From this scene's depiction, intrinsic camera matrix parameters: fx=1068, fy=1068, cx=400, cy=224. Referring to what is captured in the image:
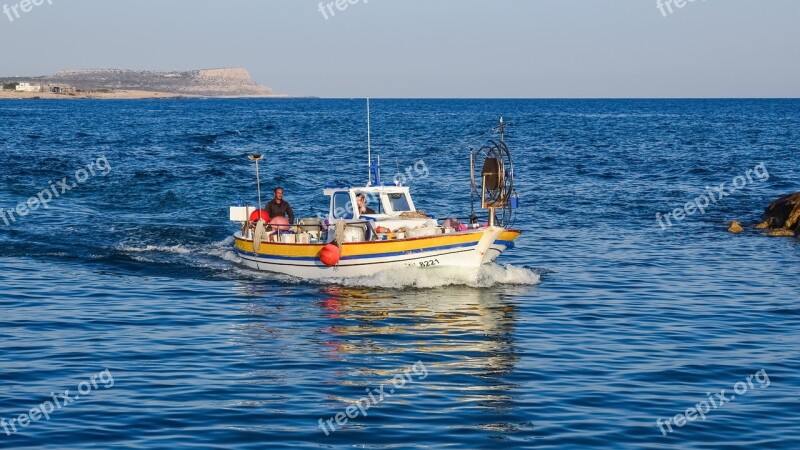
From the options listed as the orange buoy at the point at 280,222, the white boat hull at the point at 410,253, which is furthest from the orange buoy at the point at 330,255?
the orange buoy at the point at 280,222

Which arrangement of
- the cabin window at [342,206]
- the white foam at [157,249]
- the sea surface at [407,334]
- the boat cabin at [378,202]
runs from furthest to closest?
the white foam at [157,249] → the cabin window at [342,206] → the boat cabin at [378,202] → the sea surface at [407,334]

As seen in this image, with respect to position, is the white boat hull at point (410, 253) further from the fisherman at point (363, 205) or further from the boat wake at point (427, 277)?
the fisherman at point (363, 205)

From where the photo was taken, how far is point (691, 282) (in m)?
26.4

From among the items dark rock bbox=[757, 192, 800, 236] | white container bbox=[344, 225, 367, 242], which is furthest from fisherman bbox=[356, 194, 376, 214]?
dark rock bbox=[757, 192, 800, 236]

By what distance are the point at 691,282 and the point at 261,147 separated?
2085 inches

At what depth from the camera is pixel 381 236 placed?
26656mm

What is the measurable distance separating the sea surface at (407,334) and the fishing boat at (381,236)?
16.9 inches


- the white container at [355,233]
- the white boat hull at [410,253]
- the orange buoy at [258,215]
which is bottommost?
the white boat hull at [410,253]

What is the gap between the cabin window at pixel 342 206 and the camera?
91.8ft

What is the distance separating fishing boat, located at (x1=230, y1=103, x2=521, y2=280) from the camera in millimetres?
25938

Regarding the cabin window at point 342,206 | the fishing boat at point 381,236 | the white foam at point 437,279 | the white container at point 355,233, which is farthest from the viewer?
the cabin window at point 342,206

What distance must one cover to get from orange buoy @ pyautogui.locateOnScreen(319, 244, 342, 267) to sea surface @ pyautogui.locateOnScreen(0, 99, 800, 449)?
2.33ft

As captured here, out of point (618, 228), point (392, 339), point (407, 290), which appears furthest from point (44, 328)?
point (618, 228)

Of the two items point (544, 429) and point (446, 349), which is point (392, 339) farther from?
point (544, 429)
